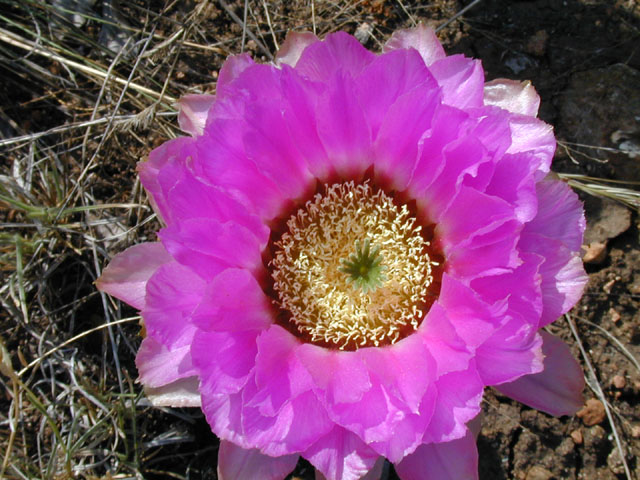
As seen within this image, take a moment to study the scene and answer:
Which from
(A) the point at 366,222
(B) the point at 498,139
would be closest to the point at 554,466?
(A) the point at 366,222

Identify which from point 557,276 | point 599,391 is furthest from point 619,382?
point 557,276

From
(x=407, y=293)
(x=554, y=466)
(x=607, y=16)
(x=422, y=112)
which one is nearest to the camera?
(x=422, y=112)

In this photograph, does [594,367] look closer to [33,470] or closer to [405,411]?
[405,411]

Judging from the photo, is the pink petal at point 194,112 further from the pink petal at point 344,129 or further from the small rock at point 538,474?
the small rock at point 538,474

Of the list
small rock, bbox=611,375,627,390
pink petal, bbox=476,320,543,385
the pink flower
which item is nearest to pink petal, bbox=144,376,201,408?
the pink flower

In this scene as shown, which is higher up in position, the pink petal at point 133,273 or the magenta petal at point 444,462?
the pink petal at point 133,273

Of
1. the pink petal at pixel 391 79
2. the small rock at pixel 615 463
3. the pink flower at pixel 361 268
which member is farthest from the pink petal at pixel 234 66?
the small rock at pixel 615 463
